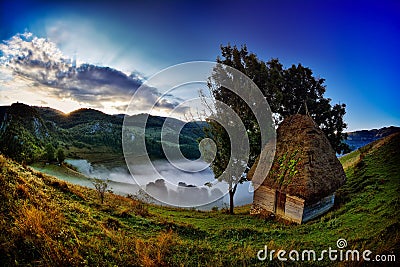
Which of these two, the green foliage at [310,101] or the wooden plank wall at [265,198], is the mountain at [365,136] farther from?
the wooden plank wall at [265,198]

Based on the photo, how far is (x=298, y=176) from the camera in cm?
1325

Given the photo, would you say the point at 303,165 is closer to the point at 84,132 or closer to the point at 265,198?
the point at 265,198

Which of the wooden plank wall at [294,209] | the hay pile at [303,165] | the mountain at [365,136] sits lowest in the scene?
the wooden plank wall at [294,209]

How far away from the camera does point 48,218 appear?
5.73 meters

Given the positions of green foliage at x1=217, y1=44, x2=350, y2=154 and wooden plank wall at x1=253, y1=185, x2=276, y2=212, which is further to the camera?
green foliage at x1=217, y1=44, x2=350, y2=154

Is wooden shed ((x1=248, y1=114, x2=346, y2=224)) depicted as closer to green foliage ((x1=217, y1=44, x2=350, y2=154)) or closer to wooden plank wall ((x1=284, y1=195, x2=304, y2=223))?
wooden plank wall ((x1=284, y1=195, x2=304, y2=223))

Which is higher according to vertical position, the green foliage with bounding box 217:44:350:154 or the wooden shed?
the green foliage with bounding box 217:44:350:154

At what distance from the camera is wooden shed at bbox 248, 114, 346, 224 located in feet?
42.6

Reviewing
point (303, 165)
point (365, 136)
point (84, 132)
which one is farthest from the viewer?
point (84, 132)

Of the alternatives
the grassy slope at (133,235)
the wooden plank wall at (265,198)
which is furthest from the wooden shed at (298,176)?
the grassy slope at (133,235)

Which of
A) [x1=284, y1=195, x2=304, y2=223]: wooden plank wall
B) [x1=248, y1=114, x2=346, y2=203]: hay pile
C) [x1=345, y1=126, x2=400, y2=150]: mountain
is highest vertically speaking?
[x1=345, y1=126, x2=400, y2=150]: mountain

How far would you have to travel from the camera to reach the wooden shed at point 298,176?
13.0 m

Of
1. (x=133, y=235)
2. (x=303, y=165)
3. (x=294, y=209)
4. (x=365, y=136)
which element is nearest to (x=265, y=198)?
(x=294, y=209)

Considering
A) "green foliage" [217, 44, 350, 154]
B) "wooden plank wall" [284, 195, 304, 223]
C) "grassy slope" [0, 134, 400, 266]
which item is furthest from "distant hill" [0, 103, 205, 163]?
"grassy slope" [0, 134, 400, 266]
